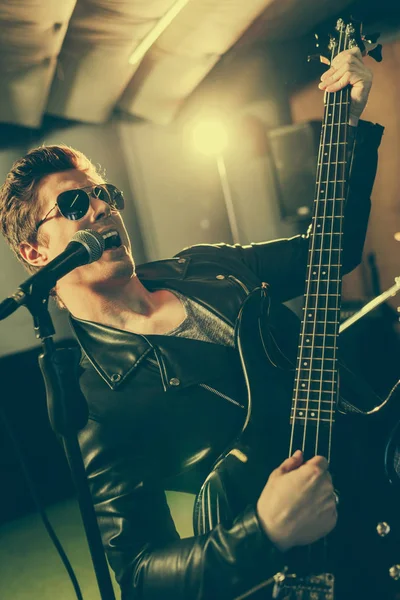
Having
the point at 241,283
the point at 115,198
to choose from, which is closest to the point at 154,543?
the point at 241,283

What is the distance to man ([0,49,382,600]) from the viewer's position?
4.13 feet

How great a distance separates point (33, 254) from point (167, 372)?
0.75 m

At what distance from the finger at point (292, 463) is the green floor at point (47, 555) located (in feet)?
6.47

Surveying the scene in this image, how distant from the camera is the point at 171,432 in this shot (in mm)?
1633

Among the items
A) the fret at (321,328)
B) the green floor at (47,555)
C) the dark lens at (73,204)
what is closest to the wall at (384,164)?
the green floor at (47,555)

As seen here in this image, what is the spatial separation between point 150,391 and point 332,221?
0.75 metres

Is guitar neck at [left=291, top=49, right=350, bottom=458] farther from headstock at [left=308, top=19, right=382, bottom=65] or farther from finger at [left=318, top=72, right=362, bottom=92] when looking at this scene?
headstock at [left=308, top=19, right=382, bottom=65]

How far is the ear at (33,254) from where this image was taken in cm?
201

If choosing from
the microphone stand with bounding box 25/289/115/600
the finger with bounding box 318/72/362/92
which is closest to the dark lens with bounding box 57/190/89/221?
the microphone stand with bounding box 25/289/115/600

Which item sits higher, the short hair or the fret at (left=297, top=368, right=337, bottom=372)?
the short hair

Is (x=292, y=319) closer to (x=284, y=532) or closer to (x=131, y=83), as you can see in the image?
(x=284, y=532)

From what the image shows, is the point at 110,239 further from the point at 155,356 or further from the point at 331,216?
the point at 331,216

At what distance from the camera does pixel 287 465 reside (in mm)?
1240

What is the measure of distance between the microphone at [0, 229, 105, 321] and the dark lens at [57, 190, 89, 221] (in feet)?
1.47
